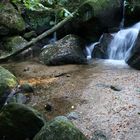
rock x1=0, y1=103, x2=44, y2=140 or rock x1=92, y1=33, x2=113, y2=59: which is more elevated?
rock x1=0, y1=103, x2=44, y2=140

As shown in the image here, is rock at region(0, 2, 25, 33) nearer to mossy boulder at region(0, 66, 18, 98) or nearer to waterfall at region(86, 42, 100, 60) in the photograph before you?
waterfall at region(86, 42, 100, 60)

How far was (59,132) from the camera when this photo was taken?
16.9ft

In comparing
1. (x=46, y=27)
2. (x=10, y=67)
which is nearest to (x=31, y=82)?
(x=10, y=67)

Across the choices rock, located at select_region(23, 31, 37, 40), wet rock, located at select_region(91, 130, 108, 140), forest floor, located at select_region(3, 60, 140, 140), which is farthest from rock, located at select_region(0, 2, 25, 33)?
wet rock, located at select_region(91, 130, 108, 140)

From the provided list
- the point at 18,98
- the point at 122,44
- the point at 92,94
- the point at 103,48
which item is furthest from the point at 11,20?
the point at 92,94

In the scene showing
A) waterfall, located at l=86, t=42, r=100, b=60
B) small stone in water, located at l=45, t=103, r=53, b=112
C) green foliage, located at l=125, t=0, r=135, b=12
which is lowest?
waterfall, located at l=86, t=42, r=100, b=60

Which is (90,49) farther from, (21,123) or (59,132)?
(59,132)

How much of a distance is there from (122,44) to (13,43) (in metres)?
3.90

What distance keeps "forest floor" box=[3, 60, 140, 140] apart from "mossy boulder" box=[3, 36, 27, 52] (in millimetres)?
1675

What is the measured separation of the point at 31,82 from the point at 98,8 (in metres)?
4.20

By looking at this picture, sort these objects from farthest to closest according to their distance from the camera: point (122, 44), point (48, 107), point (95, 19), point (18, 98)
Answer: point (95, 19)
point (122, 44)
point (18, 98)
point (48, 107)

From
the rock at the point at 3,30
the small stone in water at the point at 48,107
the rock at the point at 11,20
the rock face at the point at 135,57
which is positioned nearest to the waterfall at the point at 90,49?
the rock face at the point at 135,57

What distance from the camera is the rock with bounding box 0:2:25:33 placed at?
42.9ft

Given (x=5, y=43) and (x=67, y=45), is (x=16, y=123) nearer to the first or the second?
(x=67, y=45)
